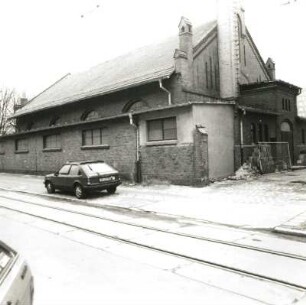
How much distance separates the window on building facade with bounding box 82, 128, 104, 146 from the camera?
21.0 meters

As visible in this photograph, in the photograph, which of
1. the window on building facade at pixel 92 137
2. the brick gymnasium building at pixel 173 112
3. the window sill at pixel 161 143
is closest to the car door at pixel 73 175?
the brick gymnasium building at pixel 173 112

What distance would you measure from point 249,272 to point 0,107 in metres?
59.9

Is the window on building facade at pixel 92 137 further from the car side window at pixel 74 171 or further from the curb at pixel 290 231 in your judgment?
the curb at pixel 290 231

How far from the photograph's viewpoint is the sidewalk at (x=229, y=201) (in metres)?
9.47

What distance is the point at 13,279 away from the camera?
290cm

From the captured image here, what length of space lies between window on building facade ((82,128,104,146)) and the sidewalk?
424 centimetres

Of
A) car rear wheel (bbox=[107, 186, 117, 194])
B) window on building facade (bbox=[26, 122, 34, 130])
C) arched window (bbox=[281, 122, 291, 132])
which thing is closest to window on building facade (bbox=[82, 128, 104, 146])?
car rear wheel (bbox=[107, 186, 117, 194])

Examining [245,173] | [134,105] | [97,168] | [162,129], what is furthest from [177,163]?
[134,105]

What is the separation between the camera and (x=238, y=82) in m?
24.0

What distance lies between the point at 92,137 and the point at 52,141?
5252 millimetres

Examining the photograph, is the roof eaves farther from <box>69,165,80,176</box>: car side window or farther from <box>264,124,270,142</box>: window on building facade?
<box>69,165,80,176</box>: car side window

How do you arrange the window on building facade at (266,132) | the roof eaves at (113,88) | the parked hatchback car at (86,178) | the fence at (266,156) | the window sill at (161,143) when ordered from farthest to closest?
the window on building facade at (266,132)
the roof eaves at (113,88)
the fence at (266,156)
the window sill at (161,143)
the parked hatchback car at (86,178)

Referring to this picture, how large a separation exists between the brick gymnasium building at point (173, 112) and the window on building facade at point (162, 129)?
5 centimetres

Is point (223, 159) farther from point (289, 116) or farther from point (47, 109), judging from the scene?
point (47, 109)
